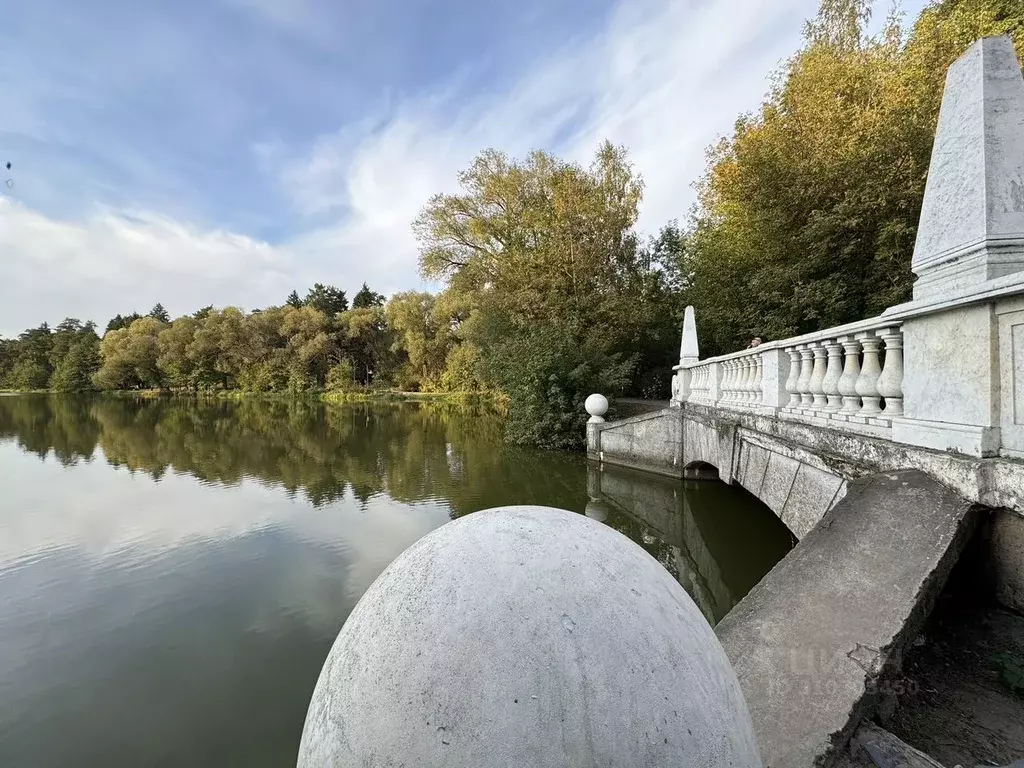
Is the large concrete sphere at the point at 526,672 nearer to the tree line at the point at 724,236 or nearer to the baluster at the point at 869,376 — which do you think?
the baluster at the point at 869,376

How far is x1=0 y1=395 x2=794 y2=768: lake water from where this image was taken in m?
3.60

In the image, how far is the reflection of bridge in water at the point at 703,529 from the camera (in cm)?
547

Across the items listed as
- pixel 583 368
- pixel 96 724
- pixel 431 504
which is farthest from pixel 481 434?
pixel 96 724

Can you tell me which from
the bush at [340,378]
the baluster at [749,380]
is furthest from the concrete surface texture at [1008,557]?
the bush at [340,378]

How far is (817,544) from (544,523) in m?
2.13

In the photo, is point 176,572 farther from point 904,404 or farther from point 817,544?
point 904,404

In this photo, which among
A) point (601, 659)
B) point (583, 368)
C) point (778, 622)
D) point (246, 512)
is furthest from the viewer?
point (583, 368)

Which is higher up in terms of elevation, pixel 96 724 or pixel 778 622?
pixel 778 622

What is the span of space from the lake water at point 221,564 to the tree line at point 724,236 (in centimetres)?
435

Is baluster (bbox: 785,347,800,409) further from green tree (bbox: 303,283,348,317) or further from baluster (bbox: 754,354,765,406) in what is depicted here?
green tree (bbox: 303,283,348,317)

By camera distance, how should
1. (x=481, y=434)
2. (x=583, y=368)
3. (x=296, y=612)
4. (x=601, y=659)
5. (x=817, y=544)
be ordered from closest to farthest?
(x=601, y=659)
(x=817, y=544)
(x=296, y=612)
(x=583, y=368)
(x=481, y=434)

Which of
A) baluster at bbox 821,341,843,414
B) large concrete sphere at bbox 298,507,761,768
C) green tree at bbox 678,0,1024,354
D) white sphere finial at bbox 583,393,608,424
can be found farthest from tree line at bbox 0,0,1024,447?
large concrete sphere at bbox 298,507,761,768

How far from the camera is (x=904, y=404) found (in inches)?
126

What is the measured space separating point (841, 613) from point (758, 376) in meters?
4.41
